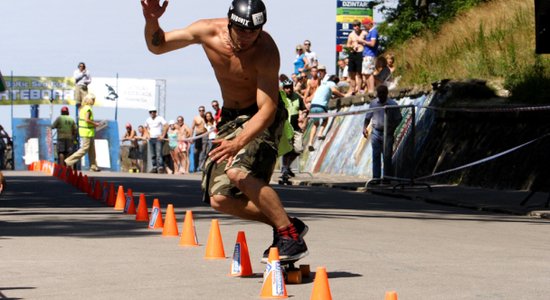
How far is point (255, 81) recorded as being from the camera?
375 inches

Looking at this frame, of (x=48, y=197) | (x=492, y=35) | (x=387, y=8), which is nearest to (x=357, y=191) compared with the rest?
(x=48, y=197)

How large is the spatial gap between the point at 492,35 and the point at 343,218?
15.4m

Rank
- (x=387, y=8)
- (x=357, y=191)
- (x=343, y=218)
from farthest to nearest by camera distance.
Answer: (x=387, y=8), (x=357, y=191), (x=343, y=218)

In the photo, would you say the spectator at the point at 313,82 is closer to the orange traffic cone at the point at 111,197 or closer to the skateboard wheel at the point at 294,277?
the orange traffic cone at the point at 111,197

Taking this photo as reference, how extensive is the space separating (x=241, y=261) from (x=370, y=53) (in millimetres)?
21115

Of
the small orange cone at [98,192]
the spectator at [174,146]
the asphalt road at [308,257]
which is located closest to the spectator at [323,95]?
the spectator at [174,146]

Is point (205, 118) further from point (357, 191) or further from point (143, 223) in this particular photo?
point (143, 223)

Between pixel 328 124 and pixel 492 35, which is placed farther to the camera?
pixel 328 124

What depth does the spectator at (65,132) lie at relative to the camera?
34.0 metres

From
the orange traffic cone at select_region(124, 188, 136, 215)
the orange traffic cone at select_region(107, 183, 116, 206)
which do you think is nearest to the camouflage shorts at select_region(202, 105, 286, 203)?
the orange traffic cone at select_region(124, 188, 136, 215)

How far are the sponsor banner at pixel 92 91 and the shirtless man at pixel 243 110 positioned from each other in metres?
72.5

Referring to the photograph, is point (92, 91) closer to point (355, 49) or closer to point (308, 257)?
point (355, 49)

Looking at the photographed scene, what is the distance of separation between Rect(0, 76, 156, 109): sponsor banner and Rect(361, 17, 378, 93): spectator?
169ft

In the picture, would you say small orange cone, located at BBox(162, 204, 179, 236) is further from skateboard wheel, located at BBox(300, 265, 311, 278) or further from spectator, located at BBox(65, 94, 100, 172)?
spectator, located at BBox(65, 94, 100, 172)
